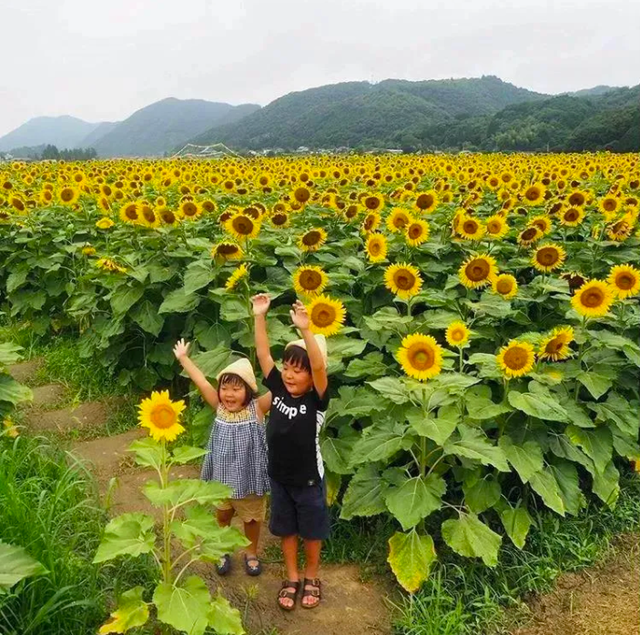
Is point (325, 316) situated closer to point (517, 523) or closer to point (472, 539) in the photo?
point (472, 539)

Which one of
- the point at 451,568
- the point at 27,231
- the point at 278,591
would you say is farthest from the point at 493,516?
the point at 27,231

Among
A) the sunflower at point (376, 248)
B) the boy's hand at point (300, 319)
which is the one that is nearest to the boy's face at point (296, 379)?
the boy's hand at point (300, 319)

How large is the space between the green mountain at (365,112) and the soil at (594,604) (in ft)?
127

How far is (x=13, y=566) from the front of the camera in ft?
6.53

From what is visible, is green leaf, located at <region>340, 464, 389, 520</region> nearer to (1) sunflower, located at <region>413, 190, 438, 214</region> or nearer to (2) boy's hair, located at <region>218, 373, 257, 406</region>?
(2) boy's hair, located at <region>218, 373, 257, 406</region>

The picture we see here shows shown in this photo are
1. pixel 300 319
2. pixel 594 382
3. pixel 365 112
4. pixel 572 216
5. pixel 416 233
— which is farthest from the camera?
pixel 365 112

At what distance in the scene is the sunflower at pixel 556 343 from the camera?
306 cm

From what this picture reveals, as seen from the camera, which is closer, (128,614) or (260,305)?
(128,614)

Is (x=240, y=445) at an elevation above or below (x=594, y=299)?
below

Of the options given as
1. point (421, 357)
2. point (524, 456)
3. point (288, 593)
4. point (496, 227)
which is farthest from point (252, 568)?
point (496, 227)

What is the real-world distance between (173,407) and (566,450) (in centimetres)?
207

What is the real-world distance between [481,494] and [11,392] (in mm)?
2673

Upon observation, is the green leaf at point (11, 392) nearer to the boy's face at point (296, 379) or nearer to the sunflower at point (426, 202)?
the boy's face at point (296, 379)

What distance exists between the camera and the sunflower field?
2.93m
